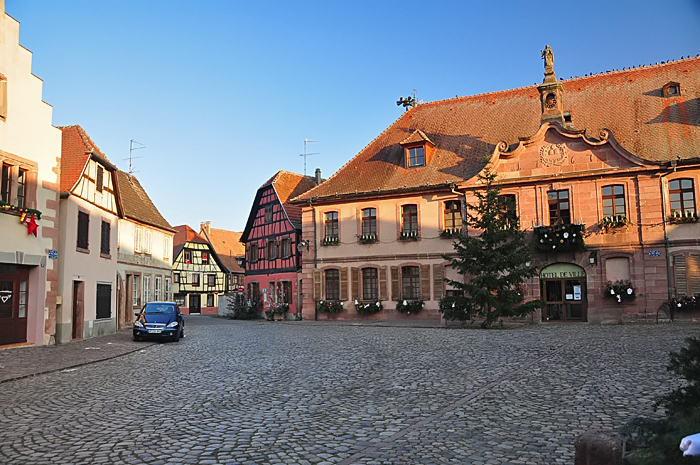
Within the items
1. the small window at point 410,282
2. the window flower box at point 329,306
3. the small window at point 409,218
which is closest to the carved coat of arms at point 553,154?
the small window at point 409,218

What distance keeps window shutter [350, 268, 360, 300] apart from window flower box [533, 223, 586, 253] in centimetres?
932

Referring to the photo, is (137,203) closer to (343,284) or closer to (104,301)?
(104,301)

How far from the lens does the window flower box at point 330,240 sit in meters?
31.9

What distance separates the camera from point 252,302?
133 feet

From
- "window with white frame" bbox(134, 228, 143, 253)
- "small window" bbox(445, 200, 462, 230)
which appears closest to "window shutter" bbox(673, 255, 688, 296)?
"small window" bbox(445, 200, 462, 230)

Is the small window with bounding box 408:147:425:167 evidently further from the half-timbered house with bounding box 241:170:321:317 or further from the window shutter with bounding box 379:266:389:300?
the half-timbered house with bounding box 241:170:321:317

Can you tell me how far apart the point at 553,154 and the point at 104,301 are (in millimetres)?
19332

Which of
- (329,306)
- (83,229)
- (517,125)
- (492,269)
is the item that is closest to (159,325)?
(83,229)

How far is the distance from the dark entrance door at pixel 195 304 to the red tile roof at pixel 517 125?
106ft

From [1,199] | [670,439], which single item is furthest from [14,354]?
[670,439]

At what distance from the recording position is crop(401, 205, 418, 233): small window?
29984 mm

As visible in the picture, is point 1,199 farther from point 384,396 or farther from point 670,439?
point 670,439

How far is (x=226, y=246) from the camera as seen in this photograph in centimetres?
6581

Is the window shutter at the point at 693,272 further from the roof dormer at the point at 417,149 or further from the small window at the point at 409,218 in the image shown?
the roof dormer at the point at 417,149
